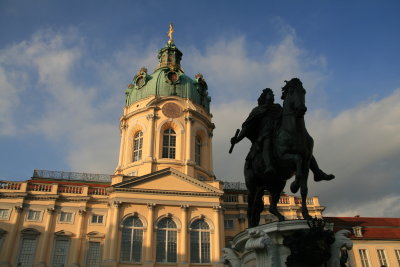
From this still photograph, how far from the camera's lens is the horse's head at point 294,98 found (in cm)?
790

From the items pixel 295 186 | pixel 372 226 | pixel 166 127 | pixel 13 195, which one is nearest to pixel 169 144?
pixel 166 127

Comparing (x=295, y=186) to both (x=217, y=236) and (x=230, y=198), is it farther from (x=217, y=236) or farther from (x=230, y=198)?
(x=230, y=198)

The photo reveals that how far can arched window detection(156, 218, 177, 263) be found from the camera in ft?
110

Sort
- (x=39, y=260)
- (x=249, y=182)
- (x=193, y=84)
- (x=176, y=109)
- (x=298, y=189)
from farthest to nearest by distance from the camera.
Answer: (x=193, y=84) → (x=176, y=109) → (x=39, y=260) → (x=249, y=182) → (x=298, y=189)

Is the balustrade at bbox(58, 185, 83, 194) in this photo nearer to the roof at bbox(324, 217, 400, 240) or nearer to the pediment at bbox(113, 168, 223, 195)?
the pediment at bbox(113, 168, 223, 195)

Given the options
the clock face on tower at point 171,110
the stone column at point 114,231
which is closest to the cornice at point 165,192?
the stone column at point 114,231

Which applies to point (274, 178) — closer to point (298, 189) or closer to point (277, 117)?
point (298, 189)

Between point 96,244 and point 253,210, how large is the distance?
100 feet

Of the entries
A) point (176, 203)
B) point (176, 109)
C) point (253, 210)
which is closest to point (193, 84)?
point (176, 109)

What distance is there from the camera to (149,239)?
110 ft

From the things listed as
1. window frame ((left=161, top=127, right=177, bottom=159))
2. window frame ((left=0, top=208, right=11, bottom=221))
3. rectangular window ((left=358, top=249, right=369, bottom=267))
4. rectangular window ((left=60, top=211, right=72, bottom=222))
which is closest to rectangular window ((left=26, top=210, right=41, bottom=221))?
window frame ((left=0, top=208, right=11, bottom=221))

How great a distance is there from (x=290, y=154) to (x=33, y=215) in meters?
34.6

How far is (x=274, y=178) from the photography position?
326 inches

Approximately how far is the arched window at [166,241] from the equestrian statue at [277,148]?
26.5 m
